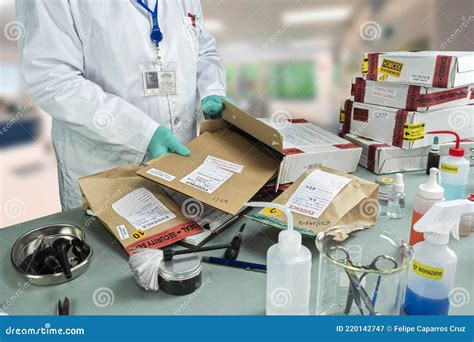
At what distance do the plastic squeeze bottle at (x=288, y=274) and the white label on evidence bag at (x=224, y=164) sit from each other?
42 cm

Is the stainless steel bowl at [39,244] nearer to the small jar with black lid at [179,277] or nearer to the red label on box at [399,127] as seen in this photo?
the small jar with black lid at [179,277]

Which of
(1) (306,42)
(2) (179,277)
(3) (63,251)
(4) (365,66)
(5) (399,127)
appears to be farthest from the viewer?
(1) (306,42)

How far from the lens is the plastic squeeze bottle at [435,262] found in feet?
2.30

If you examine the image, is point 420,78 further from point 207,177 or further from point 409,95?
point 207,177

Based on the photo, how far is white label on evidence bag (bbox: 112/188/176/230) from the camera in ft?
3.34

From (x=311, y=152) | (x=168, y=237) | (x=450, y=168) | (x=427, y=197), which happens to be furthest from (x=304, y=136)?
(x=168, y=237)

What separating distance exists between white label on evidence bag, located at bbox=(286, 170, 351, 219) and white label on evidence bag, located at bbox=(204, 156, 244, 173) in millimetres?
182

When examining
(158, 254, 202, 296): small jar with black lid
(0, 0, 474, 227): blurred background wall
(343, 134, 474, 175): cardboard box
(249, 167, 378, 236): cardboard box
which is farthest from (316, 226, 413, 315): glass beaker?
(0, 0, 474, 227): blurred background wall

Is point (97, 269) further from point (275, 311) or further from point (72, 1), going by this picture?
point (72, 1)

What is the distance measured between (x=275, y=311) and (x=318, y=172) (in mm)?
498

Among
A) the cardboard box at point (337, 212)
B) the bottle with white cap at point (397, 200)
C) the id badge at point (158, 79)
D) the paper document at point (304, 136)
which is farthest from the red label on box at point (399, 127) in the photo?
the id badge at point (158, 79)

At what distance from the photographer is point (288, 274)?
2.37 feet

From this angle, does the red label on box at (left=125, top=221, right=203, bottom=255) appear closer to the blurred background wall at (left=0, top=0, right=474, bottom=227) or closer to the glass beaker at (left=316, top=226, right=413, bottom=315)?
the glass beaker at (left=316, top=226, right=413, bottom=315)

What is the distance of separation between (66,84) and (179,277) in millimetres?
870
